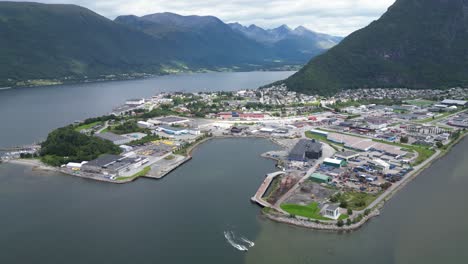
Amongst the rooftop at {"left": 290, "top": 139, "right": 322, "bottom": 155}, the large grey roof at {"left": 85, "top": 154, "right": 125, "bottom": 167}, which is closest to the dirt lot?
the rooftop at {"left": 290, "top": 139, "right": 322, "bottom": 155}

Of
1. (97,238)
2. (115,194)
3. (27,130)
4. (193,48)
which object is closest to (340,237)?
(97,238)

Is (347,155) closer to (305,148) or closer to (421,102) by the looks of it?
(305,148)

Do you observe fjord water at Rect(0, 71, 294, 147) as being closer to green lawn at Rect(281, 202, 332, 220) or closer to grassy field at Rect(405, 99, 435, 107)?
green lawn at Rect(281, 202, 332, 220)

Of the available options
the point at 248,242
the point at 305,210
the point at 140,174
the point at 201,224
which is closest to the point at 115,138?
the point at 140,174

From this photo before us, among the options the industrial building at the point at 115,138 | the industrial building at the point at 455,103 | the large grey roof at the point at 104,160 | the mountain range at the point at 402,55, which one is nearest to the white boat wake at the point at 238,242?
the large grey roof at the point at 104,160

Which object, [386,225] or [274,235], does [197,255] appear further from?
[386,225]
